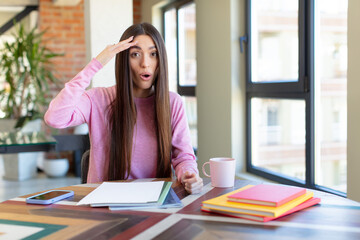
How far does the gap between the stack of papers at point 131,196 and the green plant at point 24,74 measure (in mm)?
4328

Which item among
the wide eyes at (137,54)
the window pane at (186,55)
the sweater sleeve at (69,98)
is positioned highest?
the window pane at (186,55)

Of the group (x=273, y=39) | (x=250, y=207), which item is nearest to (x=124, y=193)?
(x=250, y=207)

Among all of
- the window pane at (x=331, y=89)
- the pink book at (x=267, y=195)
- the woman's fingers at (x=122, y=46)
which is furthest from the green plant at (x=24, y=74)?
the pink book at (x=267, y=195)

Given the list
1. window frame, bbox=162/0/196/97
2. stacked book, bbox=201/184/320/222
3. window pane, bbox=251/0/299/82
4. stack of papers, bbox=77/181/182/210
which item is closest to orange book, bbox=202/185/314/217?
stacked book, bbox=201/184/320/222

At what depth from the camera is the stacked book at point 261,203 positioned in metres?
1.15

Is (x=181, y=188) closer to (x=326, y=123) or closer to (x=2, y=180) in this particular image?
(x=326, y=123)

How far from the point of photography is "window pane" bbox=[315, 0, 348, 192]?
9.31 feet

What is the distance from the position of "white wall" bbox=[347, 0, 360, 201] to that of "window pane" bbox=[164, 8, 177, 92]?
3.21 meters

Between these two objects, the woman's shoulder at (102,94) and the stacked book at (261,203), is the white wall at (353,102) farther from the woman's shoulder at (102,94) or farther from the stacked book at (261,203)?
the woman's shoulder at (102,94)

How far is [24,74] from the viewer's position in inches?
220

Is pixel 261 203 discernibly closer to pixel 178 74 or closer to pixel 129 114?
pixel 129 114

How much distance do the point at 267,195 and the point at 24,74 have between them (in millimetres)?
4950

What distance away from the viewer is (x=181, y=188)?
1.53 m

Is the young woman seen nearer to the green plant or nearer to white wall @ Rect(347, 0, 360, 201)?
white wall @ Rect(347, 0, 360, 201)
